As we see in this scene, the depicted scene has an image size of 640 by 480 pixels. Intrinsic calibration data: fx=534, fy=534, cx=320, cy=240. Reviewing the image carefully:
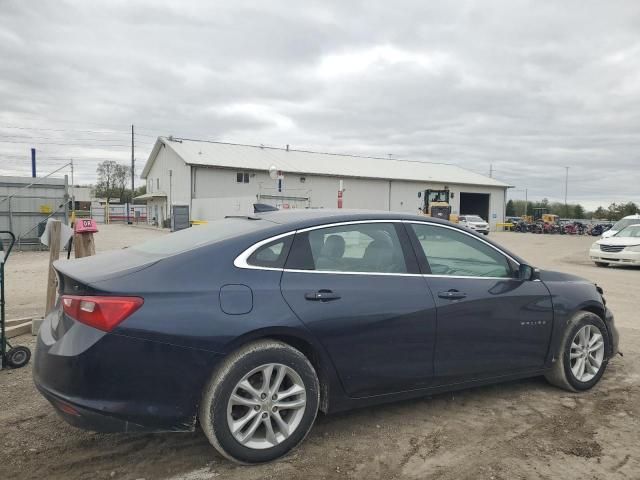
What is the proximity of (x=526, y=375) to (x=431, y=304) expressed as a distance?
1294 mm

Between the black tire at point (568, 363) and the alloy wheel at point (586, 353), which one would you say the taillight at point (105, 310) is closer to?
the black tire at point (568, 363)

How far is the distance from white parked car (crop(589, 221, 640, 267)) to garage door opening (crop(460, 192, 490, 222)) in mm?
41254

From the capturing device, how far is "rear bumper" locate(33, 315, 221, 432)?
2904mm

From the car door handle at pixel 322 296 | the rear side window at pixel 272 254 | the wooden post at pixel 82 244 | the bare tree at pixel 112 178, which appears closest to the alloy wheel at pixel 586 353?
the car door handle at pixel 322 296

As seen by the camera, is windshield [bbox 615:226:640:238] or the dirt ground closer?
the dirt ground

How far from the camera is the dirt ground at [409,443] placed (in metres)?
3.19

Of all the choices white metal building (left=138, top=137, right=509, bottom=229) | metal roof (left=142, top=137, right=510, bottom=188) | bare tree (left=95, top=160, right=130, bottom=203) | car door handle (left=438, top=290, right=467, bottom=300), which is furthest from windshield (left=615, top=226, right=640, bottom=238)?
bare tree (left=95, top=160, right=130, bottom=203)

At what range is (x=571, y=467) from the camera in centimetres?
329

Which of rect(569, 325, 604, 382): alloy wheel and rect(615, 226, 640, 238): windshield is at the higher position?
rect(615, 226, 640, 238): windshield

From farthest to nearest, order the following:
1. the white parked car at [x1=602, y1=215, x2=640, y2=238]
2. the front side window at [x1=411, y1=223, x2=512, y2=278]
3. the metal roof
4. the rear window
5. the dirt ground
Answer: the metal roof
the white parked car at [x1=602, y1=215, x2=640, y2=238]
the front side window at [x1=411, y1=223, x2=512, y2=278]
the rear window
the dirt ground

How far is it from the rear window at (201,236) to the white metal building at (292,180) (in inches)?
1097

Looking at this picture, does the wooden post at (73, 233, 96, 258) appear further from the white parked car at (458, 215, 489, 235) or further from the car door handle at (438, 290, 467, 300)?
the white parked car at (458, 215, 489, 235)

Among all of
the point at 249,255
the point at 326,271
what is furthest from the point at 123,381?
the point at 326,271

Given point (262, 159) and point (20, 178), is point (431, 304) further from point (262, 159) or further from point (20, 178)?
point (262, 159)
